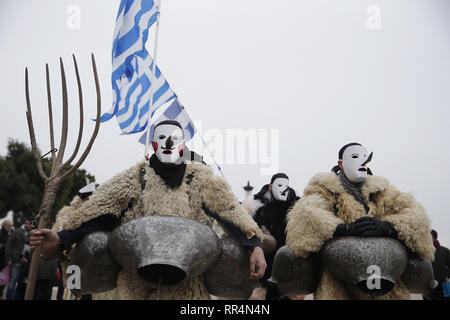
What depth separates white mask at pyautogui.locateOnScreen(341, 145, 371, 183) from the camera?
10.9ft

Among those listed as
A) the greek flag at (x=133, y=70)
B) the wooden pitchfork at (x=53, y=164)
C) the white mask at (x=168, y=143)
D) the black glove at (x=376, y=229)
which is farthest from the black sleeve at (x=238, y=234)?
the greek flag at (x=133, y=70)

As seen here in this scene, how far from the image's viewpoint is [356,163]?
332cm

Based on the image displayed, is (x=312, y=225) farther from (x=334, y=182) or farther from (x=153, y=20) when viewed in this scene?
(x=153, y=20)

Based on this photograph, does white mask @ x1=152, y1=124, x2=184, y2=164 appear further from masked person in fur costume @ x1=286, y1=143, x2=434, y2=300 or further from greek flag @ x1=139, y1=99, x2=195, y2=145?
greek flag @ x1=139, y1=99, x2=195, y2=145

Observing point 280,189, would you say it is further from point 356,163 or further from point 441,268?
point 441,268

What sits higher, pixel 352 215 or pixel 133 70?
pixel 133 70

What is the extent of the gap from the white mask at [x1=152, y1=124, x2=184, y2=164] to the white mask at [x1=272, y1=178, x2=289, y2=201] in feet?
8.10

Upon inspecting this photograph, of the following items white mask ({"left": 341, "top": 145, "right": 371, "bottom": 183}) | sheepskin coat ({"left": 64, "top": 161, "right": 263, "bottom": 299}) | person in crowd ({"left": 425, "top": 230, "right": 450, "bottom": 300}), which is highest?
white mask ({"left": 341, "top": 145, "right": 371, "bottom": 183})

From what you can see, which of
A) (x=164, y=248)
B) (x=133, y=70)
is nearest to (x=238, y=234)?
(x=164, y=248)

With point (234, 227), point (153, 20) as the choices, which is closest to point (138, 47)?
point (153, 20)

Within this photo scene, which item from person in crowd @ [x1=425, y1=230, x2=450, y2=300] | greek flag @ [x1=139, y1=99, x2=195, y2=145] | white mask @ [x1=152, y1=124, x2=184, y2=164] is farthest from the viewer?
greek flag @ [x1=139, y1=99, x2=195, y2=145]

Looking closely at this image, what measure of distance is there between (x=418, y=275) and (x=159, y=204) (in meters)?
1.90

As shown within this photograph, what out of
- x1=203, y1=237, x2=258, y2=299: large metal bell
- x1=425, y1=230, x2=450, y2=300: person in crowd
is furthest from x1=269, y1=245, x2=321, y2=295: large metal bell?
x1=425, y1=230, x2=450, y2=300: person in crowd
